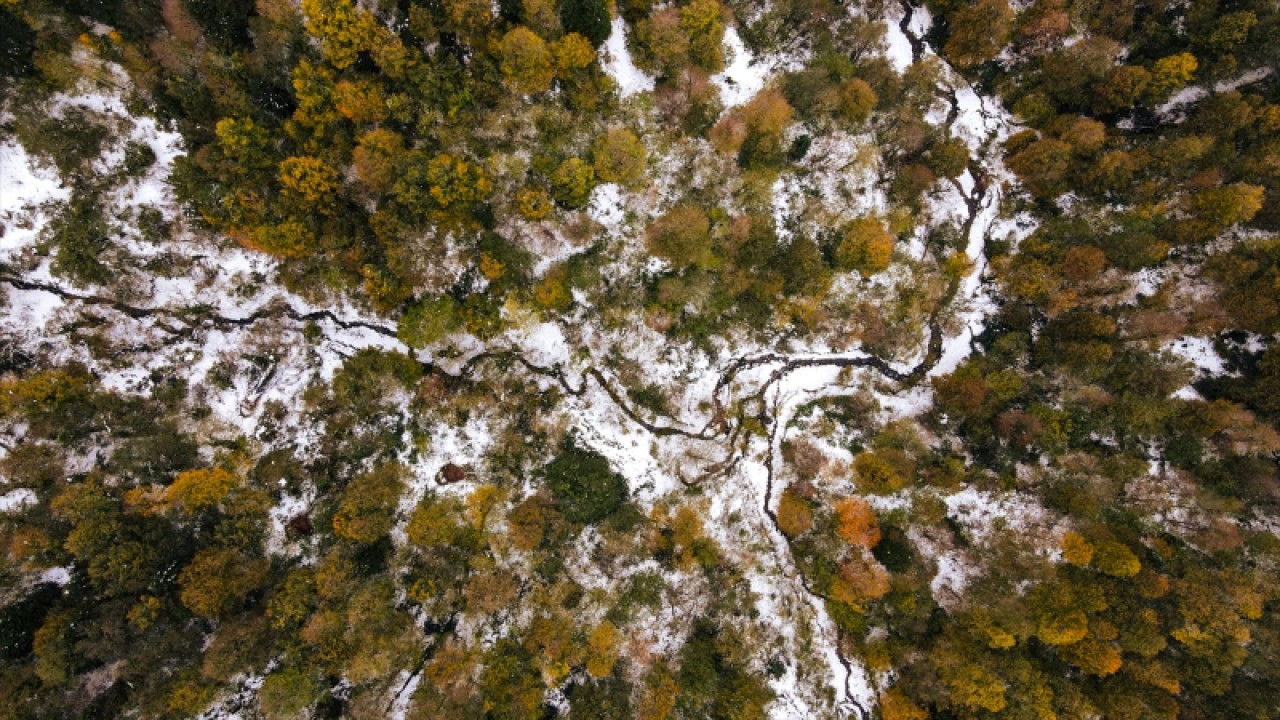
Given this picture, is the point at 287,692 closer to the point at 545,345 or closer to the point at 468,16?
the point at 545,345

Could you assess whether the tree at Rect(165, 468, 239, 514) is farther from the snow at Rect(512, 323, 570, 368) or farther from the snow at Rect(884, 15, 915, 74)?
the snow at Rect(884, 15, 915, 74)

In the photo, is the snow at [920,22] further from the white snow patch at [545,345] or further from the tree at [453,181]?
the white snow patch at [545,345]

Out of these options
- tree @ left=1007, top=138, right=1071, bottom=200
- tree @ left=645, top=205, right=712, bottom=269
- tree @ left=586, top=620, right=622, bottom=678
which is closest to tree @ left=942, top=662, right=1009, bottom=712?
tree @ left=586, top=620, right=622, bottom=678

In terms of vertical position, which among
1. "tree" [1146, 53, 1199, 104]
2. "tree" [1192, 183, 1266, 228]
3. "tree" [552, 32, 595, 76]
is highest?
"tree" [1146, 53, 1199, 104]

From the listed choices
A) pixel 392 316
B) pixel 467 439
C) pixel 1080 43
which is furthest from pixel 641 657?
pixel 1080 43

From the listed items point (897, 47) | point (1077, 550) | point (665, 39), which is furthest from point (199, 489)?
point (897, 47)

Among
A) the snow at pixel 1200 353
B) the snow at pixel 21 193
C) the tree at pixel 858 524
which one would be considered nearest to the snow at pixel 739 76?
the tree at pixel 858 524
